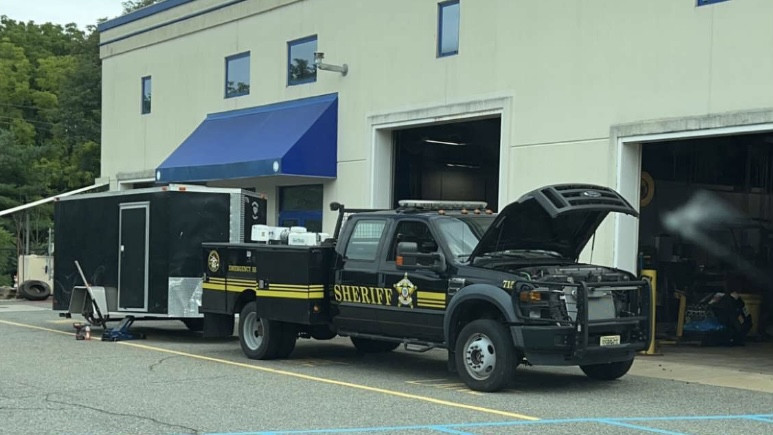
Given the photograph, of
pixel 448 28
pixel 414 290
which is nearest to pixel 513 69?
pixel 448 28

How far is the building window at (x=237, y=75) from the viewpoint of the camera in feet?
76.8

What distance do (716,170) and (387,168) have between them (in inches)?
292

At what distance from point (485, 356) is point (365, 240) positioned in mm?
2604

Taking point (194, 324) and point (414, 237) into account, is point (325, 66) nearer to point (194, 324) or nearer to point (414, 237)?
point (194, 324)

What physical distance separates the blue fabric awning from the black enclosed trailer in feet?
10.2

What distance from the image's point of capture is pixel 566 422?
876 cm

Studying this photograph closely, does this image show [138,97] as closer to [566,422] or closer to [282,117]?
[282,117]

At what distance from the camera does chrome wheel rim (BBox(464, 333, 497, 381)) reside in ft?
34.5

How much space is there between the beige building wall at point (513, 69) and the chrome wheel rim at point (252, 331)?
214 inches

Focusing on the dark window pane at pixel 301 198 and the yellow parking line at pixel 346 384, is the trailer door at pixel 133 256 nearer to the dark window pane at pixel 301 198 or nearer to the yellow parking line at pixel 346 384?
the yellow parking line at pixel 346 384

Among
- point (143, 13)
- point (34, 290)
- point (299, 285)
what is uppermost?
point (143, 13)

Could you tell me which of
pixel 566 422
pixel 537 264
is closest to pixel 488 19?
pixel 537 264

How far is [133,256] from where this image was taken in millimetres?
16344

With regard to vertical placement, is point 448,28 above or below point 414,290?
above
